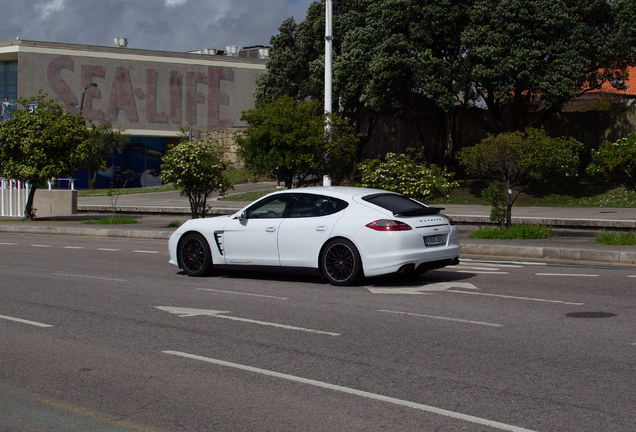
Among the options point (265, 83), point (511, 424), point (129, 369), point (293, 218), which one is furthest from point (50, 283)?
point (265, 83)

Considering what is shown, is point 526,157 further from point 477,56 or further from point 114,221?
point 477,56

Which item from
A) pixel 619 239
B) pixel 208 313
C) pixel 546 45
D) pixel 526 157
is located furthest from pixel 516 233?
pixel 546 45

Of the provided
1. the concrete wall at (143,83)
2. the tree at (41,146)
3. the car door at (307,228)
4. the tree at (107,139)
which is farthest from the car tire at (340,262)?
the concrete wall at (143,83)

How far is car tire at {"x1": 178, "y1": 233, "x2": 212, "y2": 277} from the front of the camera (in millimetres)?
11680

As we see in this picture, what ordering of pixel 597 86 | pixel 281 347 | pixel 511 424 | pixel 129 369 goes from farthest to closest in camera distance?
pixel 597 86 < pixel 281 347 < pixel 129 369 < pixel 511 424

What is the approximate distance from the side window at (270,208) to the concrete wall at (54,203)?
20.7m

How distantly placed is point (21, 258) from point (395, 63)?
2335 centimetres

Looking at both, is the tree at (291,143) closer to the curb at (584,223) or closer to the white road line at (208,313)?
the curb at (584,223)

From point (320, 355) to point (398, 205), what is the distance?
476cm

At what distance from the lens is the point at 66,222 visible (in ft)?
85.9

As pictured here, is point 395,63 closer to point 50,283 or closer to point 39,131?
point 39,131

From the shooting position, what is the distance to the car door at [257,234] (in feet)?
35.9

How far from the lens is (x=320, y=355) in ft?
20.9

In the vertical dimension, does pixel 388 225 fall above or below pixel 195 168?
below
